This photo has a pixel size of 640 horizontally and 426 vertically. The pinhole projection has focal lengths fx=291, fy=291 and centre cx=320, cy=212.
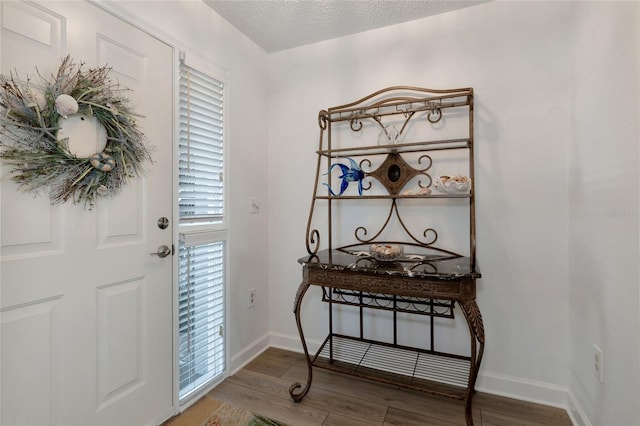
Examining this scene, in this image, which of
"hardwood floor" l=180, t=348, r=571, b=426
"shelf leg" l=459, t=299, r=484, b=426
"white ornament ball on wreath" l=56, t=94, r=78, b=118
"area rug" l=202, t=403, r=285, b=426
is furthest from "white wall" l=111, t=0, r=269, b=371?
"shelf leg" l=459, t=299, r=484, b=426

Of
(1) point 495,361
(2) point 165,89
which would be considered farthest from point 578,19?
(2) point 165,89

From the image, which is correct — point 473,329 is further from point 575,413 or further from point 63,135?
point 63,135

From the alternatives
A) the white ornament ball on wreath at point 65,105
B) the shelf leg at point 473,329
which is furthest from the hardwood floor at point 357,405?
the white ornament ball on wreath at point 65,105

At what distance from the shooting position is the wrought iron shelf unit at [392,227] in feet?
5.46

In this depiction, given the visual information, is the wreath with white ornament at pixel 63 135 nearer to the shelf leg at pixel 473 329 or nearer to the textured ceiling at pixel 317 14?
the textured ceiling at pixel 317 14

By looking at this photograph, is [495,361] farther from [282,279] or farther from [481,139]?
[282,279]

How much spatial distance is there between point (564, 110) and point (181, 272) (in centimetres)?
242

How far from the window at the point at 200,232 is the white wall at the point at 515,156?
121 cm

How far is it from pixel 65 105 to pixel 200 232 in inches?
35.2

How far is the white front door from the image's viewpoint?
1065 mm

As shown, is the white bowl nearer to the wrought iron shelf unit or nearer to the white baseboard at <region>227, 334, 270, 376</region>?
the wrought iron shelf unit

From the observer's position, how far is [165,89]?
5.25 feet

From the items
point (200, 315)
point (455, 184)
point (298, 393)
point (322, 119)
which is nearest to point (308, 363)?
point (298, 393)

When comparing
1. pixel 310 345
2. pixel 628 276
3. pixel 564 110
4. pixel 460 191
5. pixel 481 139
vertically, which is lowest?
pixel 310 345
